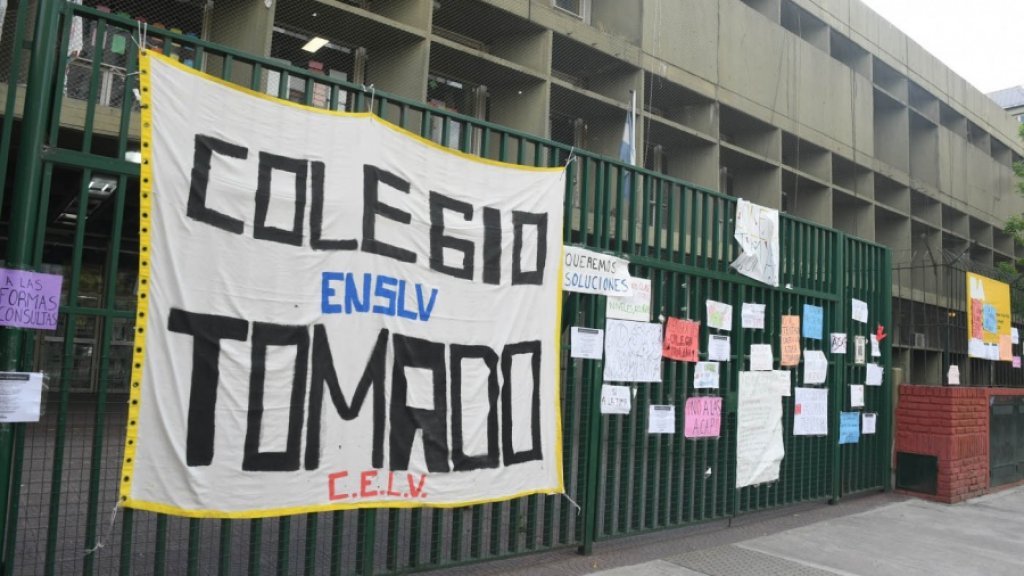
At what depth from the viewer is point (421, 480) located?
463 cm

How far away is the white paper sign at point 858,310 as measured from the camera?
894 cm

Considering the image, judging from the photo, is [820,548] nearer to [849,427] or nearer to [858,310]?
[849,427]

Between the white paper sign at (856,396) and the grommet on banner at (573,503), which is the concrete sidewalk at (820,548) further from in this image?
the white paper sign at (856,396)

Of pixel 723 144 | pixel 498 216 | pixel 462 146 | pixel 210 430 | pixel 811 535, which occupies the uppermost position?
pixel 723 144

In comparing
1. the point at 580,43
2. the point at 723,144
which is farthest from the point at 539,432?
the point at 723,144

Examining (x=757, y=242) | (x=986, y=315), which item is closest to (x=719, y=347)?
(x=757, y=242)

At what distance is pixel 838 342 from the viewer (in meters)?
8.58

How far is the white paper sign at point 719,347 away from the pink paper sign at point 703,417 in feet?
1.24

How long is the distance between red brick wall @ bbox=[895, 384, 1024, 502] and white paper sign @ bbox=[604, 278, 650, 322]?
16.6 ft

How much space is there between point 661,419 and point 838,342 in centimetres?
342

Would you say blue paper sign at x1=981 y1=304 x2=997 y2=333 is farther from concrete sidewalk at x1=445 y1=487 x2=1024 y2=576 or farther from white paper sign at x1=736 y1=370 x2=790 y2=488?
white paper sign at x1=736 y1=370 x2=790 y2=488

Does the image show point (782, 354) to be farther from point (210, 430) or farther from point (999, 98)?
point (999, 98)

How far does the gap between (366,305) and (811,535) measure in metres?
4.89

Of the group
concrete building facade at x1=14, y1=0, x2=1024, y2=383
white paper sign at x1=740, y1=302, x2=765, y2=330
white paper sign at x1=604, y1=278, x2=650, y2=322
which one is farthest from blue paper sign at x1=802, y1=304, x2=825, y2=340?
white paper sign at x1=604, y1=278, x2=650, y2=322
